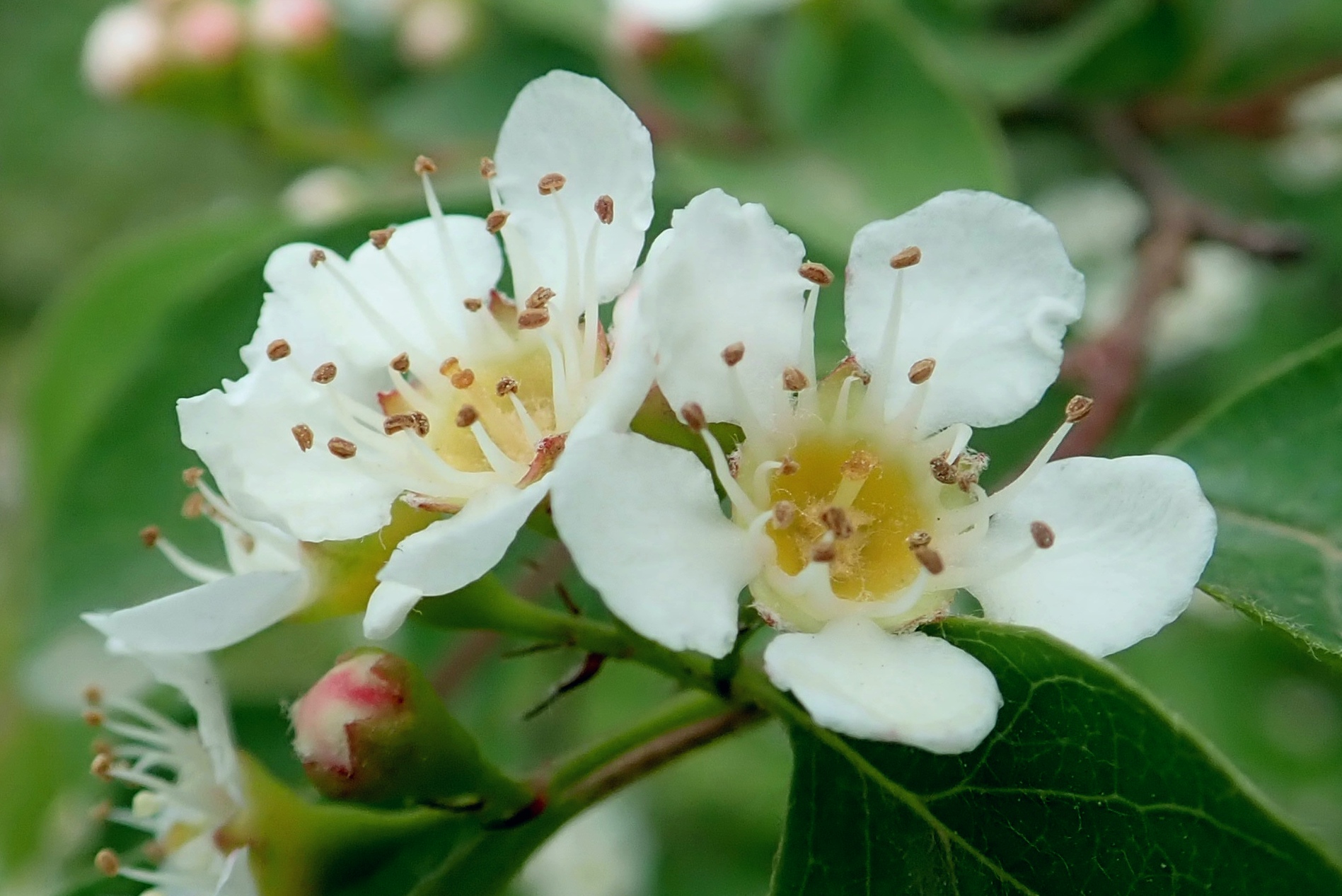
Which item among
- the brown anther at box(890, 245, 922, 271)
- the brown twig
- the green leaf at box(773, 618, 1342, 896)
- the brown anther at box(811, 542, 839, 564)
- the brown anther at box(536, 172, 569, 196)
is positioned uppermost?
the brown anther at box(536, 172, 569, 196)

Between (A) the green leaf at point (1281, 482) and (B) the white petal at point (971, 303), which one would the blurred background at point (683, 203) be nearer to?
(A) the green leaf at point (1281, 482)

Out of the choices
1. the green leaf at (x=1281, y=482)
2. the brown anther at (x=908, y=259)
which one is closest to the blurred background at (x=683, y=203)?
the green leaf at (x=1281, y=482)

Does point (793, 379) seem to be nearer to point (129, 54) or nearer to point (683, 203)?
point (683, 203)

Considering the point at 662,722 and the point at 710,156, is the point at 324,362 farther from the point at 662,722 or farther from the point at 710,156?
the point at 710,156

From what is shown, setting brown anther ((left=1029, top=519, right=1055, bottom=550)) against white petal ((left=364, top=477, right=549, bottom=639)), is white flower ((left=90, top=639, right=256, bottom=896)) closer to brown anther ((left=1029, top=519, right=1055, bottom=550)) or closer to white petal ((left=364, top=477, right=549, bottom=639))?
white petal ((left=364, top=477, right=549, bottom=639))

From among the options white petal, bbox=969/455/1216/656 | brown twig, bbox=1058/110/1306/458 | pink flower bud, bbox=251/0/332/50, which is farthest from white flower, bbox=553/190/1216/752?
pink flower bud, bbox=251/0/332/50

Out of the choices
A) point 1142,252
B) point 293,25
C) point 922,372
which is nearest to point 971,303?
point 922,372

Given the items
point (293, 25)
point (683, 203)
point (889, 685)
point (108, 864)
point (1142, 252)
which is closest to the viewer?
point (889, 685)
